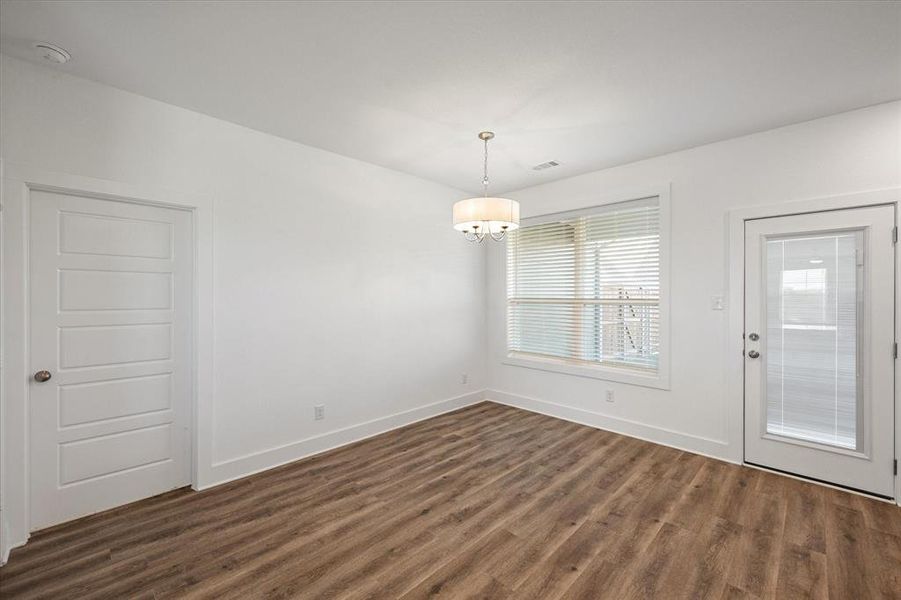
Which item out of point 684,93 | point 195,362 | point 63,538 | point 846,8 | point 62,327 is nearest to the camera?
point 846,8

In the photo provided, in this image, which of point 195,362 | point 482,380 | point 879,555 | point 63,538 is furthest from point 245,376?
point 879,555

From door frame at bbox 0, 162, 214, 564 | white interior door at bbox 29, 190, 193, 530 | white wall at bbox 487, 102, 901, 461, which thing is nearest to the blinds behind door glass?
white wall at bbox 487, 102, 901, 461

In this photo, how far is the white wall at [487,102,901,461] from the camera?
2975mm

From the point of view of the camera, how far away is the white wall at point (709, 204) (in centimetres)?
297

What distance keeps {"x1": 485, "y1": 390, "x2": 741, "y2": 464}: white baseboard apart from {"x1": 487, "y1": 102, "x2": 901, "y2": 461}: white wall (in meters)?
0.01

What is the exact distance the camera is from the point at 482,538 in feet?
7.80

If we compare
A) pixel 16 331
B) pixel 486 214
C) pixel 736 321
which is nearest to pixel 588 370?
pixel 736 321

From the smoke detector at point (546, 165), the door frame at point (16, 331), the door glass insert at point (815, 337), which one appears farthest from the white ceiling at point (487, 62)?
the door glass insert at point (815, 337)

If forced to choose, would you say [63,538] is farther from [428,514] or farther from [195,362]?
[428,514]

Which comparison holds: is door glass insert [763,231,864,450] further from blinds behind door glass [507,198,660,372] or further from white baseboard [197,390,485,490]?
white baseboard [197,390,485,490]

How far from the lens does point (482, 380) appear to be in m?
5.48

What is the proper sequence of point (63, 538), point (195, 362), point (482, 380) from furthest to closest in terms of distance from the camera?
1. point (482, 380)
2. point (195, 362)
3. point (63, 538)

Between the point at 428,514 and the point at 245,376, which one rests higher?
the point at 245,376

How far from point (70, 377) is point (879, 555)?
505 centimetres
